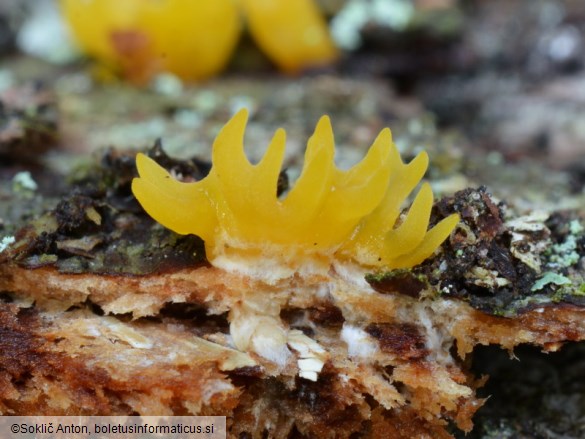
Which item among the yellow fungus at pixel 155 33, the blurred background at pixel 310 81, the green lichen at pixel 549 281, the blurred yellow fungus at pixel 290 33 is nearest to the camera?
the green lichen at pixel 549 281

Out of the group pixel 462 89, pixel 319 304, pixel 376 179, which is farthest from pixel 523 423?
pixel 462 89

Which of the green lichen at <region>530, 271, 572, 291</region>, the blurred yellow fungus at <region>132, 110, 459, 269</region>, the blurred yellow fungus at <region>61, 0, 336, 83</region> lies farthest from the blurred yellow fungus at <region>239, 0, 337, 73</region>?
the green lichen at <region>530, 271, 572, 291</region>

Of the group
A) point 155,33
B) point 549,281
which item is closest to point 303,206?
point 549,281

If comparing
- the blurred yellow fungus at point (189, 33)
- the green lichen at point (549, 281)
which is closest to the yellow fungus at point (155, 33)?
the blurred yellow fungus at point (189, 33)

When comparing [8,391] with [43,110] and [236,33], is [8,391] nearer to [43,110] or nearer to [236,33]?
[43,110]

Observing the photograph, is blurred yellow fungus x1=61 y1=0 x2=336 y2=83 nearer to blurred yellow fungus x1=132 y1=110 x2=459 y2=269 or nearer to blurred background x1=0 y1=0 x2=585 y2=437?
blurred background x1=0 y1=0 x2=585 y2=437

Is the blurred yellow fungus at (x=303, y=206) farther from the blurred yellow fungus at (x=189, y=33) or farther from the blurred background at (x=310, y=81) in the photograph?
the blurred yellow fungus at (x=189, y=33)
